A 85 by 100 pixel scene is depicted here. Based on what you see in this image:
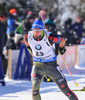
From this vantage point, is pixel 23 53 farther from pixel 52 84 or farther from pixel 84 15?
pixel 84 15

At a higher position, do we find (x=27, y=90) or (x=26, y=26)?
(x=26, y=26)

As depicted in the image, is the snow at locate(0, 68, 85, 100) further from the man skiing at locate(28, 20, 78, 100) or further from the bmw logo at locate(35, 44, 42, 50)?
the bmw logo at locate(35, 44, 42, 50)

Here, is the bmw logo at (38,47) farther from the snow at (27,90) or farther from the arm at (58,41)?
the snow at (27,90)

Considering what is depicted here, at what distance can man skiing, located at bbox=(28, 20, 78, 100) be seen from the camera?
5.18 meters

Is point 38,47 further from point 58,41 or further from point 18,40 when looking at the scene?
point 18,40

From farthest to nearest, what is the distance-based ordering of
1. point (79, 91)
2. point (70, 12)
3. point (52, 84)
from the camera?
point (70, 12)
point (52, 84)
point (79, 91)

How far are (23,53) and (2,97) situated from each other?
260cm

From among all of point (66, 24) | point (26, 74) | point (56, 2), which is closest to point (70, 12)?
point (56, 2)

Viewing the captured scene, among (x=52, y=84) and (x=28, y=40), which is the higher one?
(x=28, y=40)

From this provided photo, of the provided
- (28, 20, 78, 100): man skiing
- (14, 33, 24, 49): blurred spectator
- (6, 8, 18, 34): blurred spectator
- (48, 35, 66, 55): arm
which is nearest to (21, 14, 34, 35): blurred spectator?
(14, 33, 24, 49): blurred spectator

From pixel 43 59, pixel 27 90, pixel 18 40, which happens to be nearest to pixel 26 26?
pixel 18 40

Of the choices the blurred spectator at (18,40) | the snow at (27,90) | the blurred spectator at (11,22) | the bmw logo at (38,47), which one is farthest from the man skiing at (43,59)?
the blurred spectator at (11,22)

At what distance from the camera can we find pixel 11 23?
13055mm

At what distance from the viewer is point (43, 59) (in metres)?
5.36
